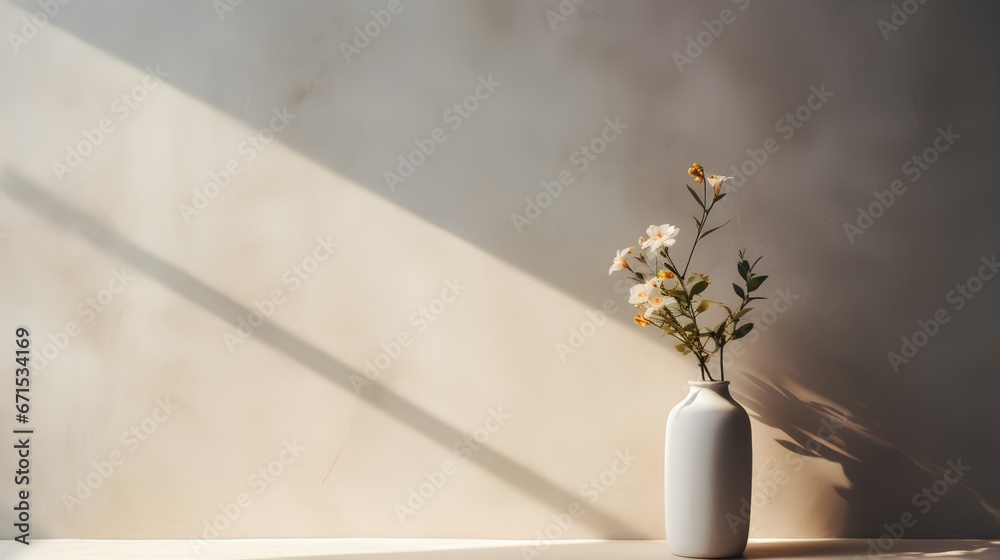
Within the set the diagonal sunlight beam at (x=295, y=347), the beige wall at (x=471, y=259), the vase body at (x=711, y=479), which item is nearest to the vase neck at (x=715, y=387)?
the vase body at (x=711, y=479)

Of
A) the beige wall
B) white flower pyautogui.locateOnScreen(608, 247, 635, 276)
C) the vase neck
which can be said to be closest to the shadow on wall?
the beige wall

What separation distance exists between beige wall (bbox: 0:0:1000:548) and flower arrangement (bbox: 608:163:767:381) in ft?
0.31

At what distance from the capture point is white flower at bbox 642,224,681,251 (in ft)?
5.12

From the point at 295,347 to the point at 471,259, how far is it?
1.55ft

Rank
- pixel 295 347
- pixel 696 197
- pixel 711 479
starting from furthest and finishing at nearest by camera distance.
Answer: pixel 295 347 → pixel 696 197 → pixel 711 479

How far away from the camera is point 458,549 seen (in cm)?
163

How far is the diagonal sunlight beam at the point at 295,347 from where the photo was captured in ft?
5.64

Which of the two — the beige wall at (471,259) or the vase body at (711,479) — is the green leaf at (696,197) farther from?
the vase body at (711,479)

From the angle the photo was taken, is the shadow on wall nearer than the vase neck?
No

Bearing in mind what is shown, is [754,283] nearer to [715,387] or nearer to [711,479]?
[715,387]

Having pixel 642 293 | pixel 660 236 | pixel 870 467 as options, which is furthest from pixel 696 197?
pixel 870 467

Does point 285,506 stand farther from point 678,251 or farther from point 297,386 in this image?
point 678,251

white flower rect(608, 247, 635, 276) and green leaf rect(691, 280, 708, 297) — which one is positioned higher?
green leaf rect(691, 280, 708, 297)

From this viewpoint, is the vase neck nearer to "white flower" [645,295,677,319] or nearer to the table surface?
"white flower" [645,295,677,319]
